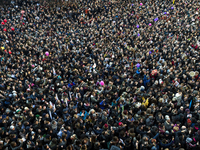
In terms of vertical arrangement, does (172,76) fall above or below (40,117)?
above

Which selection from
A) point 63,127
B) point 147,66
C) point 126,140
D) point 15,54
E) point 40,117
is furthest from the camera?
point 15,54

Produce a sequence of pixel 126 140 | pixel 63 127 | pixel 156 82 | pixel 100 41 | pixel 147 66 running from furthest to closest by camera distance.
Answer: pixel 100 41, pixel 147 66, pixel 156 82, pixel 63 127, pixel 126 140

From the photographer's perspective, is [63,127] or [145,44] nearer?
[63,127]

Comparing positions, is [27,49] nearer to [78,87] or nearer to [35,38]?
[35,38]

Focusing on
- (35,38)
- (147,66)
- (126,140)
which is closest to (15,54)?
(35,38)

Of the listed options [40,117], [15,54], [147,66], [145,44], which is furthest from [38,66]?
[145,44]

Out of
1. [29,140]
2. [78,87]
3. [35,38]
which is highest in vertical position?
[35,38]

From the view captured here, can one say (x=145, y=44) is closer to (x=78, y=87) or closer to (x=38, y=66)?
(x=78, y=87)
